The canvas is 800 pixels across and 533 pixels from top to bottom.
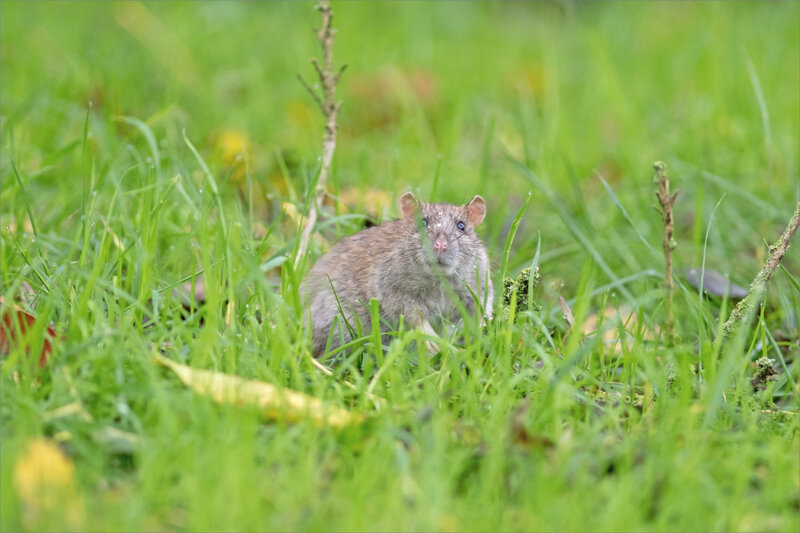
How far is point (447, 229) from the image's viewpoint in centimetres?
373

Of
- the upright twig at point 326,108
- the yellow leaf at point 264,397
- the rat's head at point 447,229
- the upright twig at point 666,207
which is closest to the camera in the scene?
the yellow leaf at point 264,397

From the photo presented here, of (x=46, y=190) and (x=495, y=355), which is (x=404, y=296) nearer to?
(x=495, y=355)

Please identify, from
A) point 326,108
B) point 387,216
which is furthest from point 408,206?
point 387,216

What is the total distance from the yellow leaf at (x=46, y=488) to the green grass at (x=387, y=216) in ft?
0.04

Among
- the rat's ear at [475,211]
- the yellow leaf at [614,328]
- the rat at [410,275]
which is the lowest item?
the yellow leaf at [614,328]

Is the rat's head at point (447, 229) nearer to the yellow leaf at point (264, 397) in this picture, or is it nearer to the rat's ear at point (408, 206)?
the rat's ear at point (408, 206)

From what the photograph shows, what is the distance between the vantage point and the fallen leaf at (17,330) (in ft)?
9.27

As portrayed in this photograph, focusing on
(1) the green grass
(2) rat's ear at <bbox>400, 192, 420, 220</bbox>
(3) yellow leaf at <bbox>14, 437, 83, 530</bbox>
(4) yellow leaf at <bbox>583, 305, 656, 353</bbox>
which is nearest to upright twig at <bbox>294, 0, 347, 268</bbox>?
(1) the green grass

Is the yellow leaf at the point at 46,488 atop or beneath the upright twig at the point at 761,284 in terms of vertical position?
beneath

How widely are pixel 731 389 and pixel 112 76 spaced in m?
4.27

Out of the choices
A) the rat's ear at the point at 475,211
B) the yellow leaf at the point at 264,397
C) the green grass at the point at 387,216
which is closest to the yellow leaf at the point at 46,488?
the green grass at the point at 387,216

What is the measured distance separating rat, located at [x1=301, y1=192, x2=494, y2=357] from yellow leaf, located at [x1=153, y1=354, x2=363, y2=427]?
851mm

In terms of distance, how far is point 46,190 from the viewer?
4910mm

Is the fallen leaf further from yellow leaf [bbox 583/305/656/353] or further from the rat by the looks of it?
yellow leaf [bbox 583/305/656/353]
